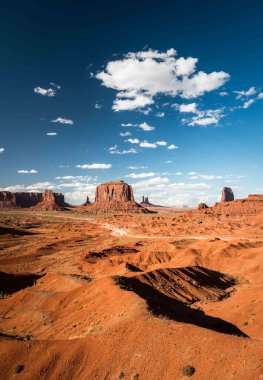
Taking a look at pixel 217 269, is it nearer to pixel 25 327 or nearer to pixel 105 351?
pixel 25 327

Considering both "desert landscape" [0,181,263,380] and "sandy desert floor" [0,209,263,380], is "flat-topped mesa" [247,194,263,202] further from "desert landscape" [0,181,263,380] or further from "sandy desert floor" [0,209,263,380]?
"sandy desert floor" [0,209,263,380]

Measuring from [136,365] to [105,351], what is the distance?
1.91 meters

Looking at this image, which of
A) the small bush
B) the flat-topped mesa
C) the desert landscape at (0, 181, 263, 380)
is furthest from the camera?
the flat-topped mesa

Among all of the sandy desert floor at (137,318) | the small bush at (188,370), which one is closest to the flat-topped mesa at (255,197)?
Result: the sandy desert floor at (137,318)

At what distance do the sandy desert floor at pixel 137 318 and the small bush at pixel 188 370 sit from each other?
0.15 metres

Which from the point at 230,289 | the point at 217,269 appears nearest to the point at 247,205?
the point at 217,269

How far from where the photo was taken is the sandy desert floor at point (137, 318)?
13969mm

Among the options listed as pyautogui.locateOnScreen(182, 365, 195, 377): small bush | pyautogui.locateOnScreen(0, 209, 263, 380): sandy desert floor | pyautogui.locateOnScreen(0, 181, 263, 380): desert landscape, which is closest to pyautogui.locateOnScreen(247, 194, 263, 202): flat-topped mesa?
pyautogui.locateOnScreen(0, 181, 263, 380): desert landscape

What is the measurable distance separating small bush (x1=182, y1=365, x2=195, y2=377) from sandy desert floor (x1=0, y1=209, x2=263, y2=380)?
146mm

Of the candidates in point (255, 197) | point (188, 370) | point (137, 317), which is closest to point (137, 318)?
point (137, 317)

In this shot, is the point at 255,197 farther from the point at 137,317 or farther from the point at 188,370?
the point at 188,370

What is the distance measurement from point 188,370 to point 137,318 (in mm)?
5035

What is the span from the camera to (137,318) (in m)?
17.6

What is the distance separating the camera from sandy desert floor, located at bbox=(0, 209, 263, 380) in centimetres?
1397
